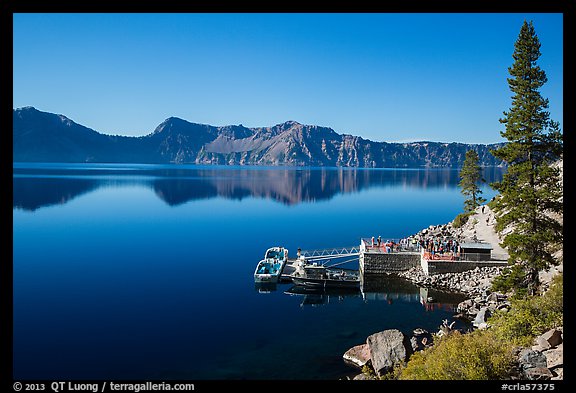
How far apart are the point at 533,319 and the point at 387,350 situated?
278 inches

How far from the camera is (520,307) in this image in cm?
2055

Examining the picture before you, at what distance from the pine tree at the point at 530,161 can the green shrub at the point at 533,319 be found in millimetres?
4187

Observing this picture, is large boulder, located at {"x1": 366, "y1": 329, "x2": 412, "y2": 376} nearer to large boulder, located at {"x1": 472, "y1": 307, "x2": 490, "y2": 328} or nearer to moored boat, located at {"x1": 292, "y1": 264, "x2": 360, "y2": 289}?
large boulder, located at {"x1": 472, "y1": 307, "x2": 490, "y2": 328}

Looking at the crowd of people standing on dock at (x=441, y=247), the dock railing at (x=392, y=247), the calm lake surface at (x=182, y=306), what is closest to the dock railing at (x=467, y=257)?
the crowd of people standing on dock at (x=441, y=247)

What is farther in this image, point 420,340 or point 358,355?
point 420,340

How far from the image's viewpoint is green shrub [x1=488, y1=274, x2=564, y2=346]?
18.6m

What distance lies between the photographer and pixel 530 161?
23.9 m

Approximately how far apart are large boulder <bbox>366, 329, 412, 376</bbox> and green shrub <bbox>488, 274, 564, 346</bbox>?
4480mm

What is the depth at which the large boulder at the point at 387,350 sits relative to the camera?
2041 cm

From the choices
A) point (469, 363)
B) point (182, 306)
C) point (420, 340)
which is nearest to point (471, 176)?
point (420, 340)

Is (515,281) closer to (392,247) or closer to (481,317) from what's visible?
(481,317)

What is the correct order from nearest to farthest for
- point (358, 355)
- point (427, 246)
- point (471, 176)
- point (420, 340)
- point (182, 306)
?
point (358, 355) < point (420, 340) < point (182, 306) < point (427, 246) < point (471, 176)

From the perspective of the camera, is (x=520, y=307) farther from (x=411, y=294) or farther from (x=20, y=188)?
(x=20, y=188)
